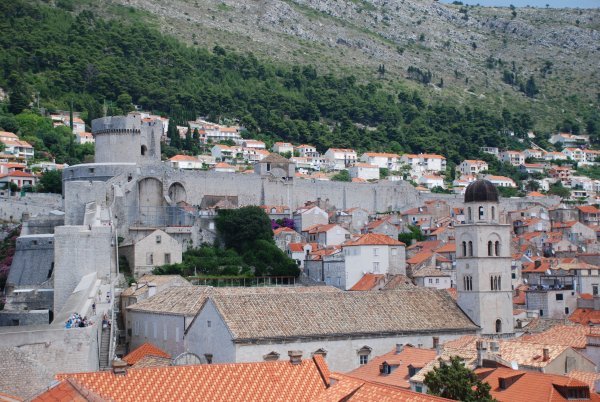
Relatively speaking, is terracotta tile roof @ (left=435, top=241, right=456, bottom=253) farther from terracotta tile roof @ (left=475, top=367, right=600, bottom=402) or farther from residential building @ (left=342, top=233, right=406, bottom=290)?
terracotta tile roof @ (left=475, top=367, right=600, bottom=402)

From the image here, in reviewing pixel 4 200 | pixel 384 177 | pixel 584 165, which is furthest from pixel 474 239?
pixel 584 165

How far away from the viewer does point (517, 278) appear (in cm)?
5862

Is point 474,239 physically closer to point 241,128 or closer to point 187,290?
point 187,290

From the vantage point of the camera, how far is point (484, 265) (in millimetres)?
39156

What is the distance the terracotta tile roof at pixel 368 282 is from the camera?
52125 mm

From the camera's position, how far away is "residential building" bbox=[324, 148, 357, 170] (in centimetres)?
10888

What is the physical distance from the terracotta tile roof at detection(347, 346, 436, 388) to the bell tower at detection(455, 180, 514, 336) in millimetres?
6405

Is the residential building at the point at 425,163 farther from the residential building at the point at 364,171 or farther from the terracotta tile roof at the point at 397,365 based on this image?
the terracotta tile roof at the point at 397,365

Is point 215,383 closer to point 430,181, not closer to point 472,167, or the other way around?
point 430,181

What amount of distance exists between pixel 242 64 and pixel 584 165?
4836 cm

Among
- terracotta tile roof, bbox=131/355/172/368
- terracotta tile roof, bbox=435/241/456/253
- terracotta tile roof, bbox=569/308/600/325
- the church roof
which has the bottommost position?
terracotta tile roof, bbox=569/308/600/325

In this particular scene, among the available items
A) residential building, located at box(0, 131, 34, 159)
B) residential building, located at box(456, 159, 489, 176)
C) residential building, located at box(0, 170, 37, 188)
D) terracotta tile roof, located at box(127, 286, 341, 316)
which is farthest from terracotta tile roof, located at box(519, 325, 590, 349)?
residential building, located at box(456, 159, 489, 176)

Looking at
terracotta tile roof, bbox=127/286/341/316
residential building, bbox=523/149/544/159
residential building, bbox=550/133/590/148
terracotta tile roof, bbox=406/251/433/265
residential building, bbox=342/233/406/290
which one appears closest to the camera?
terracotta tile roof, bbox=127/286/341/316

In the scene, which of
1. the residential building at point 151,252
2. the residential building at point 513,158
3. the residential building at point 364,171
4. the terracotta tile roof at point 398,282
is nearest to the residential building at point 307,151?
the residential building at point 364,171
